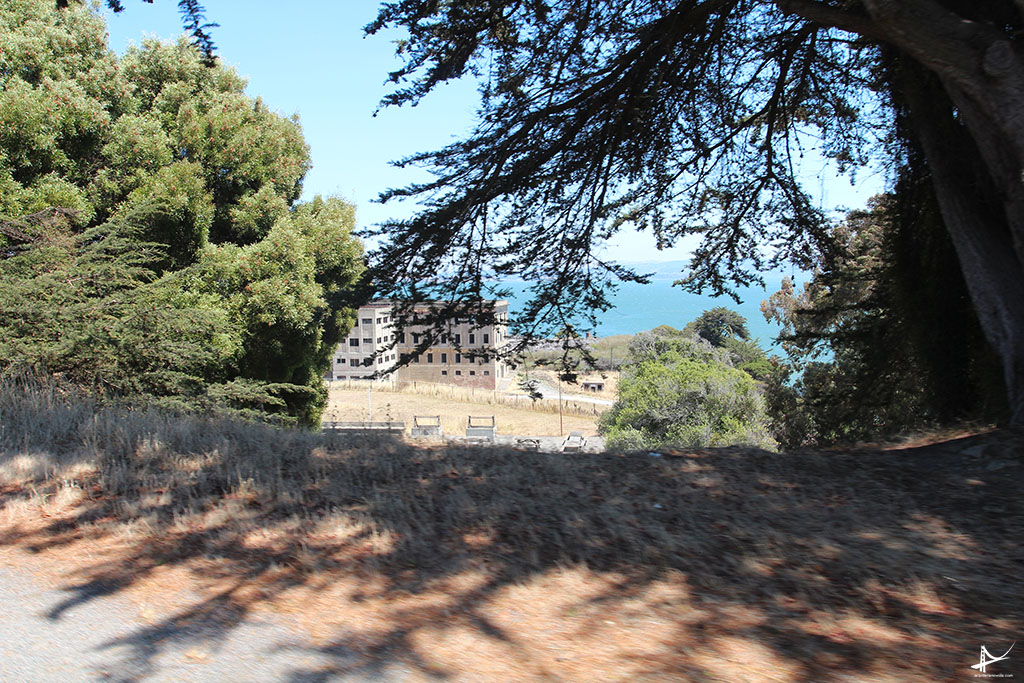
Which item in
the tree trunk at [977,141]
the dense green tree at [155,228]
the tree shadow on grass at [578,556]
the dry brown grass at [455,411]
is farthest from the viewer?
the dry brown grass at [455,411]

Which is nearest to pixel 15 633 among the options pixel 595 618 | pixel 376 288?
pixel 595 618

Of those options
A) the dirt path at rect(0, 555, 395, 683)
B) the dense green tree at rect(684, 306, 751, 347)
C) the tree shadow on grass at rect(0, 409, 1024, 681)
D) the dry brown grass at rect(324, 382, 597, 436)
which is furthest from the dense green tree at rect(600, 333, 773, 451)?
the dirt path at rect(0, 555, 395, 683)

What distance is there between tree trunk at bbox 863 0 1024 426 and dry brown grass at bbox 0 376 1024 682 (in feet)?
4.39

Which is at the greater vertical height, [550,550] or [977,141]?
[977,141]

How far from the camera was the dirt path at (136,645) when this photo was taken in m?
2.71

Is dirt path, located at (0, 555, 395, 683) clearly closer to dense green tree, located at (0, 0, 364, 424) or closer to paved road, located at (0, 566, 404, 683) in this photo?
paved road, located at (0, 566, 404, 683)

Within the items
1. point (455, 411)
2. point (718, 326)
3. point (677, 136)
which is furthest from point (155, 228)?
point (718, 326)

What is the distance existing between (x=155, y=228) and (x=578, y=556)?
48.9ft

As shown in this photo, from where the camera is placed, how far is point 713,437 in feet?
92.2

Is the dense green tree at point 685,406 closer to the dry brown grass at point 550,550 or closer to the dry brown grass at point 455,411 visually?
the dry brown grass at point 455,411

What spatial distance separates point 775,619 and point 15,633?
336 cm

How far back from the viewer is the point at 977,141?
231 inches

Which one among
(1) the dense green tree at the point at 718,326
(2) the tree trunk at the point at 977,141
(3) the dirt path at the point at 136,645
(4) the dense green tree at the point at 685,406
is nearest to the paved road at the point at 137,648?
(3) the dirt path at the point at 136,645

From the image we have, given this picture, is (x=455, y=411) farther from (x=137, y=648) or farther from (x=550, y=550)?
(x=137, y=648)
